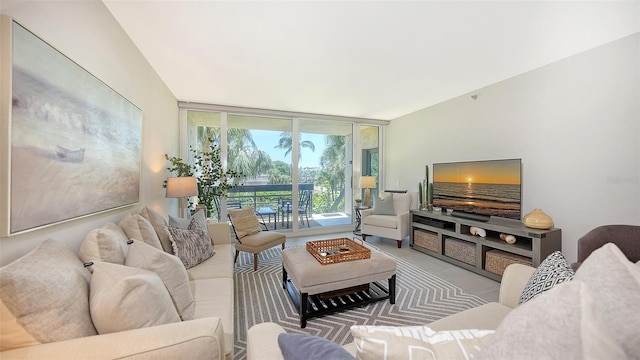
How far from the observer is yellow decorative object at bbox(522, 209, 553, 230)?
2.47 meters

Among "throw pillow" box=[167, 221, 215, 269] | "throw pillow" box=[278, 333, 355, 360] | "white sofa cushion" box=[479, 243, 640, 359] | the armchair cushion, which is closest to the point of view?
"white sofa cushion" box=[479, 243, 640, 359]

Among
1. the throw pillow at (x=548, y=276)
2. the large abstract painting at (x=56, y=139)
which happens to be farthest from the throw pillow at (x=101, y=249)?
the throw pillow at (x=548, y=276)

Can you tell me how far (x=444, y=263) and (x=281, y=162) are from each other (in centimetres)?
325

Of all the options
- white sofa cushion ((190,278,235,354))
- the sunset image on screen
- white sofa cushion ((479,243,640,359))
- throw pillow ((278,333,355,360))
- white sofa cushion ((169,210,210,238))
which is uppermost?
the sunset image on screen

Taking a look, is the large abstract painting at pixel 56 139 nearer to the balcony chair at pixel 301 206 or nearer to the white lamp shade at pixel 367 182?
the balcony chair at pixel 301 206

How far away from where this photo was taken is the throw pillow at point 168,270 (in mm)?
1201

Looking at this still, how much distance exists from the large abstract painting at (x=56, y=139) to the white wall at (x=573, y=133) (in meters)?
4.27

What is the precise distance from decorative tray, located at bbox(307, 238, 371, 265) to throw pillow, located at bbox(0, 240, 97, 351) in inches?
59.4

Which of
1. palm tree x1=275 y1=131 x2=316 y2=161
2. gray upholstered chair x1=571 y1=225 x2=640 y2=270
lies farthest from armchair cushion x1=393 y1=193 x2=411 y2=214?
gray upholstered chair x1=571 y1=225 x2=640 y2=270

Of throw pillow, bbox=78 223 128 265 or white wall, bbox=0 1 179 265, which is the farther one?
throw pillow, bbox=78 223 128 265

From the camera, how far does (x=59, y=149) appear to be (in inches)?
47.3

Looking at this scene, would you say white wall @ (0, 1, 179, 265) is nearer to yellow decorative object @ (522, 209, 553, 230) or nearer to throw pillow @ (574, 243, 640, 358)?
throw pillow @ (574, 243, 640, 358)

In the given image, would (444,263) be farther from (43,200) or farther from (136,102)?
(136,102)

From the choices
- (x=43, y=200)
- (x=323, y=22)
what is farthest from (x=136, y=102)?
(x=323, y=22)
